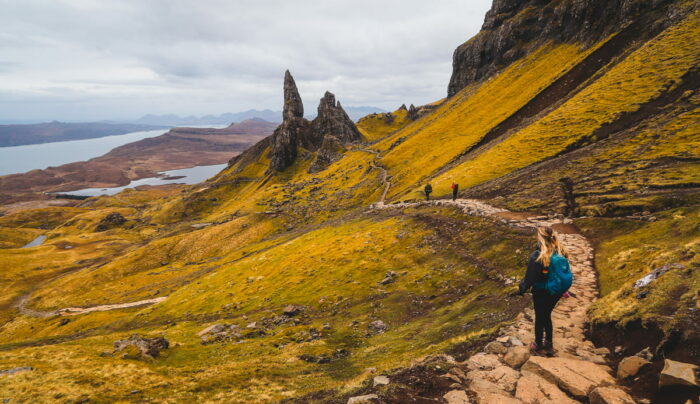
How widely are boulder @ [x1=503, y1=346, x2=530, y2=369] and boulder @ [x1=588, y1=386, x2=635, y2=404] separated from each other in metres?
2.83

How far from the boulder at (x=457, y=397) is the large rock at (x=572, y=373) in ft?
8.68

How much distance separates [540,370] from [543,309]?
2082 millimetres

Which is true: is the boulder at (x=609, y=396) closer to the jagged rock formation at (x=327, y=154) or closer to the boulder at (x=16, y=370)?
the boulder at (x=16, y=370)

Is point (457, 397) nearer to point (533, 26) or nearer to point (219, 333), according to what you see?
point (219, 333)

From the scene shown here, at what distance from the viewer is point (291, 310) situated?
3859 cm

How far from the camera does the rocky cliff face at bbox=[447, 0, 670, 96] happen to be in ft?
322

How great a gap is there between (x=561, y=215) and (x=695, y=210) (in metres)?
9.67

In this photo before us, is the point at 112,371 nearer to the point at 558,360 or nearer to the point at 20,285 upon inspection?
the point at 558,360

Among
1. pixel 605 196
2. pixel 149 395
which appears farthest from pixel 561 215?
pixel 149 395

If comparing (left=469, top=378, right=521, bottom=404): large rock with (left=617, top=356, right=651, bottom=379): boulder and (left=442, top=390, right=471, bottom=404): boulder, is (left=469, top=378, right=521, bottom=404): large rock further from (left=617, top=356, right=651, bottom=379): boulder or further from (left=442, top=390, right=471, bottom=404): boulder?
(left=617, top=356, right=651, bottom=379): boulder

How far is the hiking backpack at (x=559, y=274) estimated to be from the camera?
10.6 metres

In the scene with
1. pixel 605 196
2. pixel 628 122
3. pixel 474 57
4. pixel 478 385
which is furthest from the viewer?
pixel 474 57

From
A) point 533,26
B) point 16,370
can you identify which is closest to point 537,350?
point 16,370

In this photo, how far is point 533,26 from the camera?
495ft
